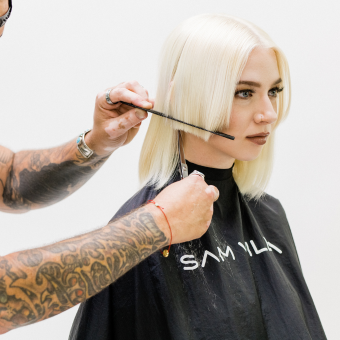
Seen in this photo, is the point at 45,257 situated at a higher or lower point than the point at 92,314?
higher

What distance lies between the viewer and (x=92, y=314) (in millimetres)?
1330

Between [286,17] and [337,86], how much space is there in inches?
16.9

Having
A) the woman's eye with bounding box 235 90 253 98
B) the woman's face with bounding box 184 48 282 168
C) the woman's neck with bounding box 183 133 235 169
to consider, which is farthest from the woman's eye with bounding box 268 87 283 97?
the woman's neck with bounding box 183 133 235 169

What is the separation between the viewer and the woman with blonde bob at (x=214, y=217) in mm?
1294

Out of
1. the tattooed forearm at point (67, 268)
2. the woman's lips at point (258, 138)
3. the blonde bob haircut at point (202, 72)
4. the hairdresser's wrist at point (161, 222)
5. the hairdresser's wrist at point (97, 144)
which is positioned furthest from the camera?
the hairdresser's wrist at point (97, 144)

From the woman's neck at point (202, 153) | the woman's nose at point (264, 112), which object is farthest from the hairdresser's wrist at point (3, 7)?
the woman's nose at point (264, 112)

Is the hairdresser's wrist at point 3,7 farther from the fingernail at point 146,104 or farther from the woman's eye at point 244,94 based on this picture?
the woman's eye at point 244,94

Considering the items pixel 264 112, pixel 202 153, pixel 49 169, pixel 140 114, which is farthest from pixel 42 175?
pixel 264 112

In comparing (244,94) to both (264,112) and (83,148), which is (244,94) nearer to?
(264,112)

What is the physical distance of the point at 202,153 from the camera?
145cm

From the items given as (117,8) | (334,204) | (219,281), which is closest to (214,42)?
(219,281)

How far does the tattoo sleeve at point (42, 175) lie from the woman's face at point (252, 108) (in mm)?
444

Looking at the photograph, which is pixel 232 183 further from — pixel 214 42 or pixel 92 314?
pixel 92 314

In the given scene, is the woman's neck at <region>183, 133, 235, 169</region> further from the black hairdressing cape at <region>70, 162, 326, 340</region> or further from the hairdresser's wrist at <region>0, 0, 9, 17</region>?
the hairdresser's wrist at <region>0, 0, 9, 17</region>
